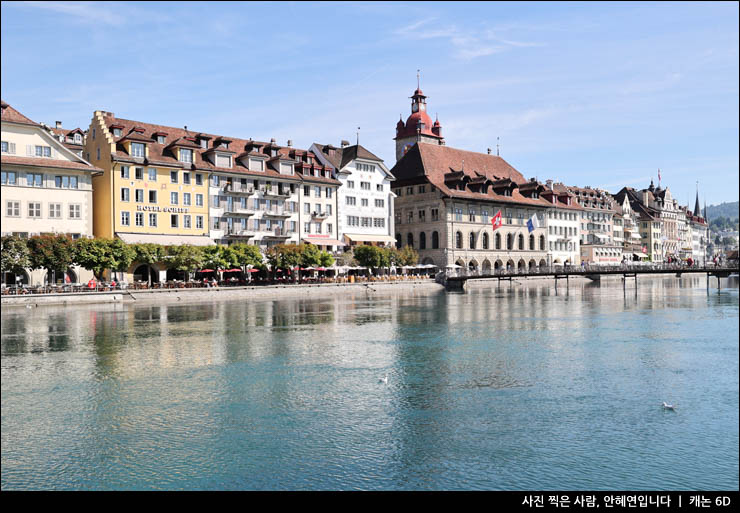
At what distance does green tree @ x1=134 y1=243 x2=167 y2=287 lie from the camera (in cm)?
6588

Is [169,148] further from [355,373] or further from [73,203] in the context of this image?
[355,373]

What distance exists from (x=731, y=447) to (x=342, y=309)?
42.8 m

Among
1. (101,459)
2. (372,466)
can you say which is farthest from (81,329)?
(372,466)

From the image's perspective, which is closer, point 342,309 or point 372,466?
point 372,466

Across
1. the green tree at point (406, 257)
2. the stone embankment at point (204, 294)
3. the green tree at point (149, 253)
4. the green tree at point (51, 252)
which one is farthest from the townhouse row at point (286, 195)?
the stone embankment at point (204, 294)

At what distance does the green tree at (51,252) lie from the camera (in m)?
57.9

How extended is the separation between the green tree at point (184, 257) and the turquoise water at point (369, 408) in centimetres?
2639

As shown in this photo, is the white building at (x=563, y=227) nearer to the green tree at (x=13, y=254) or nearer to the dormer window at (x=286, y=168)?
the dormer window at (x=286, y=168)

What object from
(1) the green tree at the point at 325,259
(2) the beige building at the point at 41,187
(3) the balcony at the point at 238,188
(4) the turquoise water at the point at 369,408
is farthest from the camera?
(1) the green tree at the point at 325,259

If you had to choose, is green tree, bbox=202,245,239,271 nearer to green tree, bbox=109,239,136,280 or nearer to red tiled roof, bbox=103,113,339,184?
green tree, bbox=109,239,136,280

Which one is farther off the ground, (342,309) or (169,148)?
(169,148)

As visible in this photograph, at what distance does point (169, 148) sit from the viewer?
254ft

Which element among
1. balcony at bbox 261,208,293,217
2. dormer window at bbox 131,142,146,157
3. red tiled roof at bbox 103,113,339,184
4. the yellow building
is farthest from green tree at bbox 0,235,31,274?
balcony at bbox 261,208,293,217

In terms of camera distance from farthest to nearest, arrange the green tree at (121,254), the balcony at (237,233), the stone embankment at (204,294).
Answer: the balcony at (237,233)
the green tree at (121,254)
the stone embankment at (204,294)
